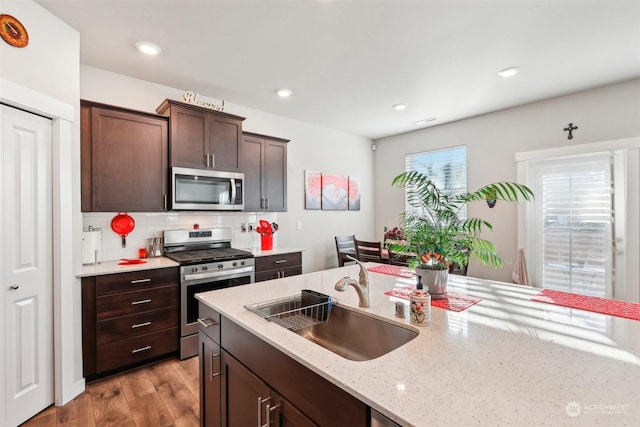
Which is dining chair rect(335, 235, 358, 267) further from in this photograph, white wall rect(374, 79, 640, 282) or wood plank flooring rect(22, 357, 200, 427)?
wood plank flooring rect(22, 357, 200, 427)

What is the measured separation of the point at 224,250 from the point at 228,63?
1908mm

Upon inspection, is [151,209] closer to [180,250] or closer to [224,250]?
[180,250]

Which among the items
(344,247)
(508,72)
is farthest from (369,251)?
(508,72)

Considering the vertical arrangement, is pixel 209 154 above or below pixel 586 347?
above

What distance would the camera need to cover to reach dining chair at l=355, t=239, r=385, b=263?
13.0 ft

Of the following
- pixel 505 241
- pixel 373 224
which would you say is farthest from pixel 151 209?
pixel 505 241

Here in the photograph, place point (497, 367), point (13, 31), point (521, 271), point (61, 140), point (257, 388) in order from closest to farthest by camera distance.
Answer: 1. point (497, 367)
2. point (257, 388)
3. point (13, 31)
4. point (61, 140)
5. point (521, 271)

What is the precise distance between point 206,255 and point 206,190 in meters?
0.67

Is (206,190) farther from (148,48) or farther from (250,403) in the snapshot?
(250,403)

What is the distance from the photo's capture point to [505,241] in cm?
384

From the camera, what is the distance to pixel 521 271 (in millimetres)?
3564

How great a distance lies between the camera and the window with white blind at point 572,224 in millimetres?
3105

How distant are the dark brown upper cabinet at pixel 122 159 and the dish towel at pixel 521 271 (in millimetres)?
4004

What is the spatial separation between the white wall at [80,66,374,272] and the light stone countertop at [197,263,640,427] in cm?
234
